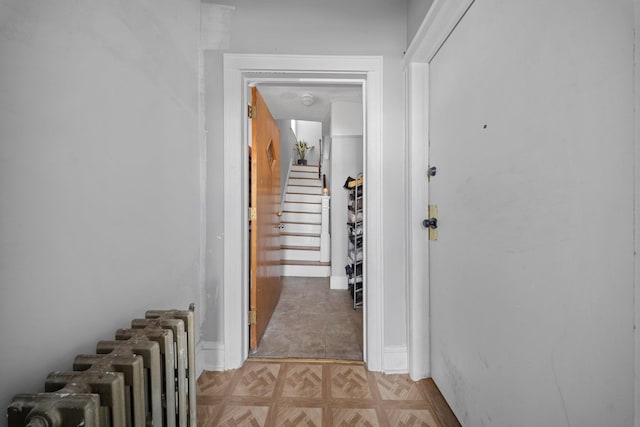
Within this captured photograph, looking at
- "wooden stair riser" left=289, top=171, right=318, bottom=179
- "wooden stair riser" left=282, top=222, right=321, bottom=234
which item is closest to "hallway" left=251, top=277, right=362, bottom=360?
"wooden stair riser" left=282, top=222, right=321, bottom=234

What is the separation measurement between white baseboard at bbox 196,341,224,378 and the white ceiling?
107 inches

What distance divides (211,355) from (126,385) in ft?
3.49

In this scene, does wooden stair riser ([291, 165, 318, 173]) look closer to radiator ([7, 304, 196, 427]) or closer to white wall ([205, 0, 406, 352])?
white wall ([205, 0, 406, 352])

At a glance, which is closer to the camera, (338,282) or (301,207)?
(338,282)

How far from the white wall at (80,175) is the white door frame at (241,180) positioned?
362mm

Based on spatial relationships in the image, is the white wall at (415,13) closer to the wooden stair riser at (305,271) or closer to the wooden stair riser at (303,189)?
the wooden stair riser at (305,271)

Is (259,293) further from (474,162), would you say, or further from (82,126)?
(474,162)

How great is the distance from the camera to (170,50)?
128 centimetres

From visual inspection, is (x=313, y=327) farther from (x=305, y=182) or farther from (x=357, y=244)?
(x=305, y=182)

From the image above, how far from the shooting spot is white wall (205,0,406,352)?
161 cm

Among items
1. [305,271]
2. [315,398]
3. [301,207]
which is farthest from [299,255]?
[315,398]

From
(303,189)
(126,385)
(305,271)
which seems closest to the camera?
(126,385)

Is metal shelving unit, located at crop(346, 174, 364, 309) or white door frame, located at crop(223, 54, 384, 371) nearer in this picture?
white door frame, located at crop(223, 54, 384, 371)

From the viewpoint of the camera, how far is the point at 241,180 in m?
1.64
